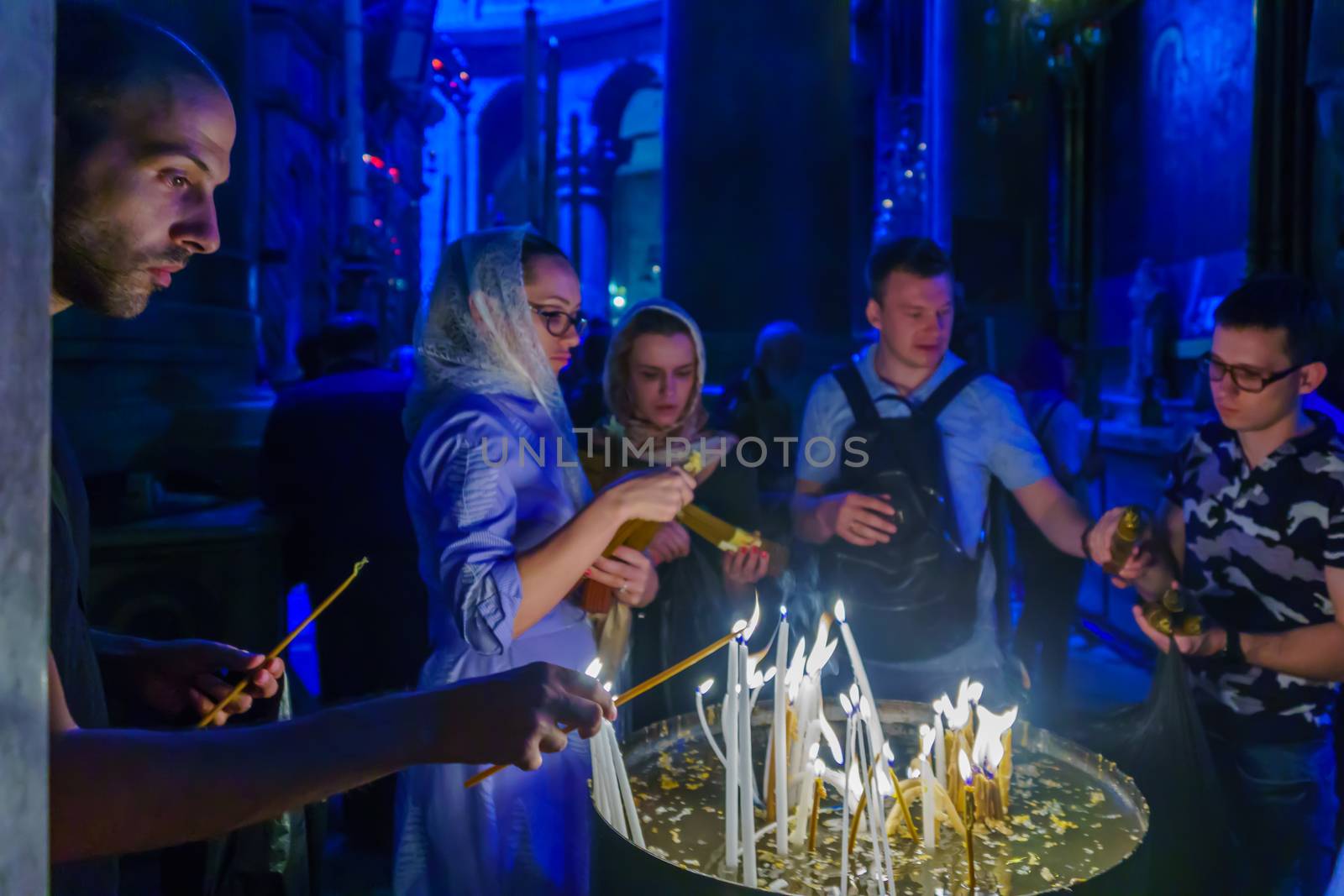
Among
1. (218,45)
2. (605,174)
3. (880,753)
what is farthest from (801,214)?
(605,174)

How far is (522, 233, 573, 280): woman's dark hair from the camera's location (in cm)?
212

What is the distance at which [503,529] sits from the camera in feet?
6.24

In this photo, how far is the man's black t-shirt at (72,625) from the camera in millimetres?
1100

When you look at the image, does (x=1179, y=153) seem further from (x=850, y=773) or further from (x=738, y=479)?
(x=850, y=773)

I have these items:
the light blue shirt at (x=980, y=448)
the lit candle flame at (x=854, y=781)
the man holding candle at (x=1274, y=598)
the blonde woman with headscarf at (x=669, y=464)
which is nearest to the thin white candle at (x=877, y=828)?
the lit candle flame at (x=854, y=781)

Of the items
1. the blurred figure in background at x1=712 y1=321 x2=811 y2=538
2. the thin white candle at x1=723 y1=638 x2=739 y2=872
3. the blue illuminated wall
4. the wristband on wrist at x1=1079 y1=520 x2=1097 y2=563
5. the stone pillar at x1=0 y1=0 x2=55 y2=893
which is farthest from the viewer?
the blue illuminated wall

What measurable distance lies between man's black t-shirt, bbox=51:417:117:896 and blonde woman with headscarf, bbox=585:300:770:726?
4.73 feet

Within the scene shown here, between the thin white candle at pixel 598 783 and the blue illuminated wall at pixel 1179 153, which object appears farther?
the blue illuminated wall at pixel 1179 153

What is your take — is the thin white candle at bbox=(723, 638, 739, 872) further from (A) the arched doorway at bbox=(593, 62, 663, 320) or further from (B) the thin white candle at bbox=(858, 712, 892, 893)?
(A) the arched doorway at bbox=(593, 62, 663, 320)

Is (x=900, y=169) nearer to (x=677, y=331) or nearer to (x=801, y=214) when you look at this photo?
(x=801, y=214)

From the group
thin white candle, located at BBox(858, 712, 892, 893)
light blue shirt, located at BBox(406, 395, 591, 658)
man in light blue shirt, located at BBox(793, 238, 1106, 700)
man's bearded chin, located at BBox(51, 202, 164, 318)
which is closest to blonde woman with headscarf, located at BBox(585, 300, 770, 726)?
man in light blue shirt, located at BBox(793, 238, 1106, 700)

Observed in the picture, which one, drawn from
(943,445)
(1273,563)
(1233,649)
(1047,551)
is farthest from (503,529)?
(1047,551)

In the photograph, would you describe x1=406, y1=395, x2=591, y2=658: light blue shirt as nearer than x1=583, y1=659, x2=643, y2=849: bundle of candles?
No

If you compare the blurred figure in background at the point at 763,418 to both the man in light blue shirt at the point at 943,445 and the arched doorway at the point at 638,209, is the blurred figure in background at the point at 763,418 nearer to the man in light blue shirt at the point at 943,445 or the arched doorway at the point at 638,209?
the man in light blue shirt at the point at 943,445
